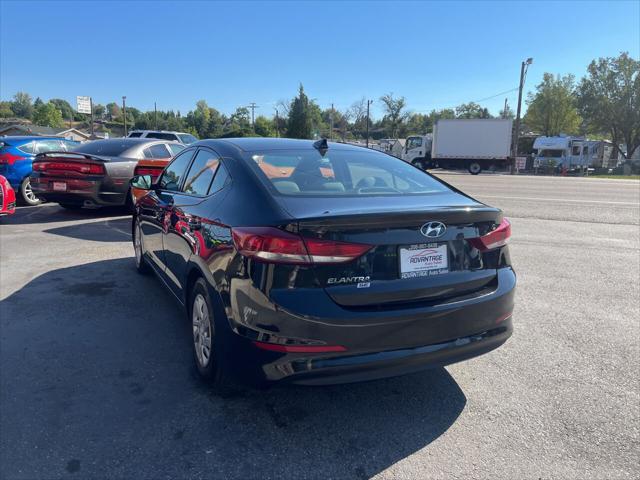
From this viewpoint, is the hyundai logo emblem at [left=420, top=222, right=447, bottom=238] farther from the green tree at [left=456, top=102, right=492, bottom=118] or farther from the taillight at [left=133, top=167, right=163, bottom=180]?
the green tree at [left=456, top=102, right=492, bottom=118]

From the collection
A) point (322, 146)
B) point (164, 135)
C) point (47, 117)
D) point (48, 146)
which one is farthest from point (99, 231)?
point (47, 117)

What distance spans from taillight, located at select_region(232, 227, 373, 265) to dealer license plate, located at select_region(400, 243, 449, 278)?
224mm

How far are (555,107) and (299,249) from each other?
65388mm

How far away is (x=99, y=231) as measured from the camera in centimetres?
841

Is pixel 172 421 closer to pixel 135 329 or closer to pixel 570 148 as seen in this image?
pixel 135 329

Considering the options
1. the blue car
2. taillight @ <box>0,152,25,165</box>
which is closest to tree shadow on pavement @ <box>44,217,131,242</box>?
the blue car

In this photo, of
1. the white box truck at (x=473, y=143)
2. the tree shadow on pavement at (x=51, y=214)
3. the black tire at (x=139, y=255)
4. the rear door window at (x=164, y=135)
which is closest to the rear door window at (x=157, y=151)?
the tree shadow on pavement at (x=51, y=214)

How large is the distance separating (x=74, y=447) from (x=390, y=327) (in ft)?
5.92

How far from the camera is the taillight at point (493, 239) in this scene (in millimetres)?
2827

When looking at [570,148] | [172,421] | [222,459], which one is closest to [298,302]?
[222,459]

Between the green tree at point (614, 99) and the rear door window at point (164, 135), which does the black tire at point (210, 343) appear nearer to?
the rear door window at point (164, 135)

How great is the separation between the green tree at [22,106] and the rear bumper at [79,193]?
493 ft

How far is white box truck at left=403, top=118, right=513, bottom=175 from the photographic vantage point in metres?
35.7

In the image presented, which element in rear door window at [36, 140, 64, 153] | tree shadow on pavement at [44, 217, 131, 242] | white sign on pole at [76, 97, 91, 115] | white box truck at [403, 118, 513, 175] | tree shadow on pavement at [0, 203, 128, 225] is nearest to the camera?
tree shadow on pavement at [44, 217, 131, 242]
